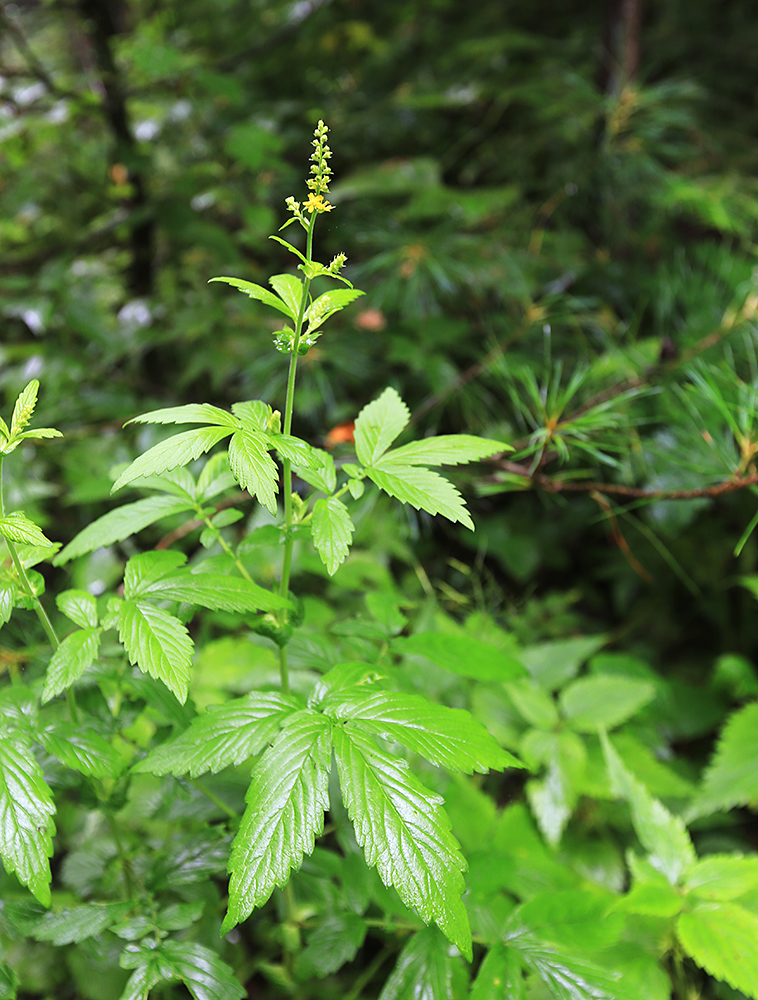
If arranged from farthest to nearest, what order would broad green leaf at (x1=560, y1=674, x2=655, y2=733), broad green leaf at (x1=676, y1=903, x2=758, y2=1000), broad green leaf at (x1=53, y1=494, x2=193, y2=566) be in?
broad green leaf at (x1=560, y1=674, x2=655, y2=733)
broad green leaf at (x1=676, y1=903, x2=758, y2=1000)
broad green leaf at (x1=53, y1=494, x2=193, y2=566)

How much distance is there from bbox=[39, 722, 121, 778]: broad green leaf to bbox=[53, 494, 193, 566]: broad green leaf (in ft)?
0.63

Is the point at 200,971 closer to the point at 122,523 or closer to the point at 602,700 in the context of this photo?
the point at 122,523

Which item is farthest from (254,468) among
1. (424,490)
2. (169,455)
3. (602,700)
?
(602,700)

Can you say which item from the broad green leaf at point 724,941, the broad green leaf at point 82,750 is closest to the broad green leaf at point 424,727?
the broad green leaf at point 82,750

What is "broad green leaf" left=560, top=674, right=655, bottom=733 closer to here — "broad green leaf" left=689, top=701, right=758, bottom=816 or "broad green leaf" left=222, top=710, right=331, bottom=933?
"broad green leaf" left=689, top=701, right=758, bottom=816

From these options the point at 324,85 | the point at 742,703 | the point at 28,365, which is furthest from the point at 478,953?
the point at 324,85

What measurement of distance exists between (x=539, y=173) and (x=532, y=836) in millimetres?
2048

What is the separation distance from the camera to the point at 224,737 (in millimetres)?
A: 614

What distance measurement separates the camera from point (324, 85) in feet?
7.72

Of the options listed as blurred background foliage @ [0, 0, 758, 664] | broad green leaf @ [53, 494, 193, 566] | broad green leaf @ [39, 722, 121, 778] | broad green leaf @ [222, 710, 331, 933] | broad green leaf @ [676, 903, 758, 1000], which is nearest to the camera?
broad green leaf @ [222, 710, 331, 933]

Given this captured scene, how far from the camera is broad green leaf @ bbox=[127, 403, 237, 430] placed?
56 cm

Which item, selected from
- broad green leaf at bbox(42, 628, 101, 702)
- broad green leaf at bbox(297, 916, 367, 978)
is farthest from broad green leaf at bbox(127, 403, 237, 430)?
broad green leaf at bbox(297, 916, 367, 978)

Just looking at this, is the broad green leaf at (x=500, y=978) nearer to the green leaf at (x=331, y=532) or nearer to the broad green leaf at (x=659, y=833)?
the broad green leaf at (x=659, y=833)

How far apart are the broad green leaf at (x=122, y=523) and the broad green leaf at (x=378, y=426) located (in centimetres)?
23
